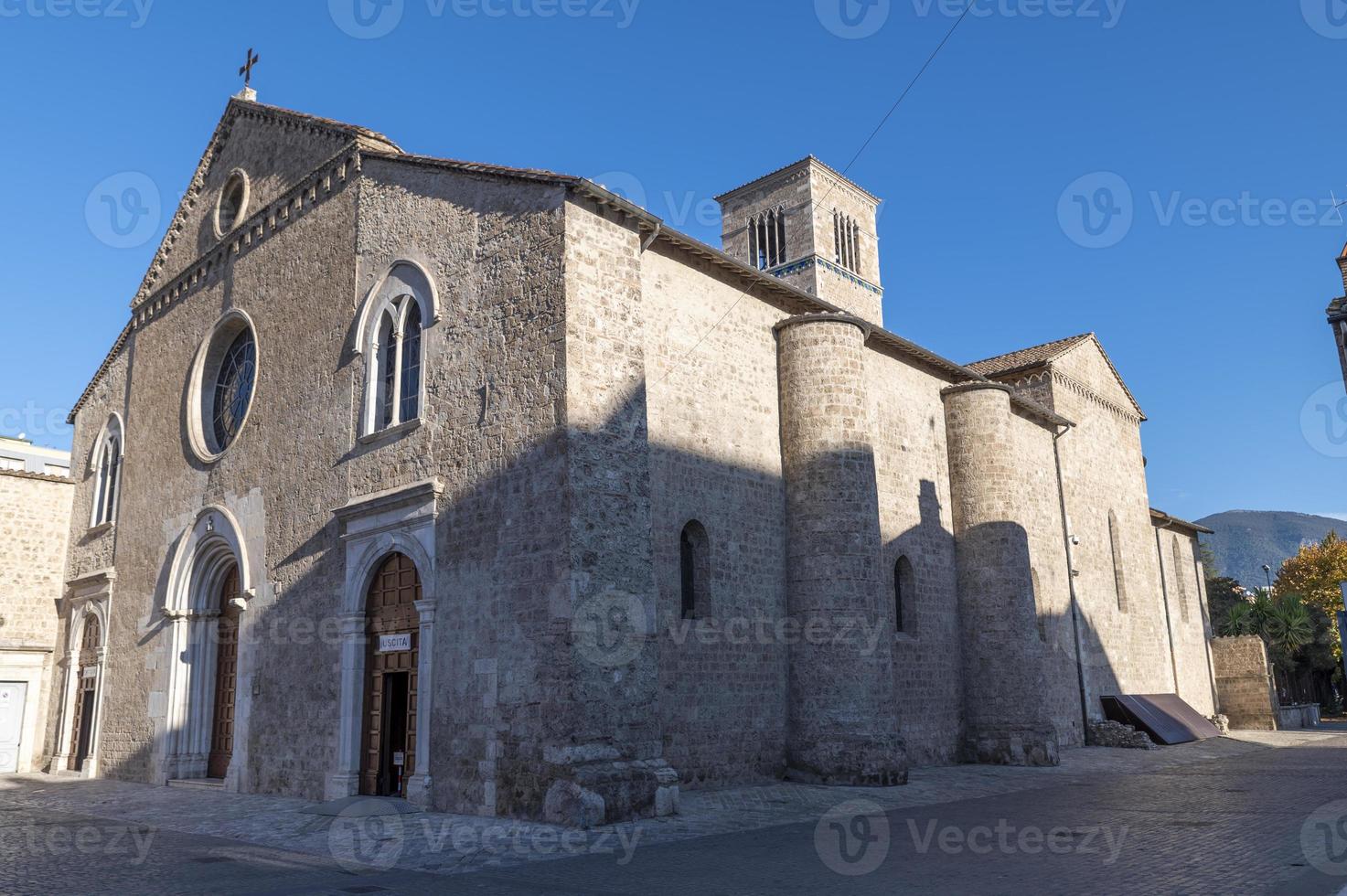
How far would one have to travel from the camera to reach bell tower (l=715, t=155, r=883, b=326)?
138 feet

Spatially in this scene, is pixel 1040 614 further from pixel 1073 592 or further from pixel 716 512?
pixel 716 512

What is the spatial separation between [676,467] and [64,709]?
57.3 feet

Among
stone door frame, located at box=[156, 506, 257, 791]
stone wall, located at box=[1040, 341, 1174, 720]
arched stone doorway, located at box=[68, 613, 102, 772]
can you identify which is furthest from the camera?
stone wall, located at box=[1040, 341, 1174, 720]

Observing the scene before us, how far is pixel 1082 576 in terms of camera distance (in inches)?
986

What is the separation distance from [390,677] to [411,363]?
4.82m

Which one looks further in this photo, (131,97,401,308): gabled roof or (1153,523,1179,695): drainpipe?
(1153,523,1179,695): drainpipe

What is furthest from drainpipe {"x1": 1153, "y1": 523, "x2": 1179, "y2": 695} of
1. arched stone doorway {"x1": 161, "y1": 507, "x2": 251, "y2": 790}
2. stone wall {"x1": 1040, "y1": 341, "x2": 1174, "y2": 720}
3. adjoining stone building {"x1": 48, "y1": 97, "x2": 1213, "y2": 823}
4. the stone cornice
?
arched stone doorway {"x1": 161, "y1": 507, "x2": 251, "y2": 790}

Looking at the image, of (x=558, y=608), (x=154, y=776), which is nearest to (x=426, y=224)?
(x=558, y=608)

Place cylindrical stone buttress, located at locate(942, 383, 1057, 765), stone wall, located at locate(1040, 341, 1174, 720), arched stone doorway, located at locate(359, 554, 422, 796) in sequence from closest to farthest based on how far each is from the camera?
arched stone doorway, located at locate(359, 554, 422, 796) → cylindrical stone buttress, located at locate(942, 383, 1057, 765) → stone wall, located at locate(1040, 341, 1174, 720)

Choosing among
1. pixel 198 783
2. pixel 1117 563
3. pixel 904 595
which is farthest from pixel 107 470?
pixel 1117 563

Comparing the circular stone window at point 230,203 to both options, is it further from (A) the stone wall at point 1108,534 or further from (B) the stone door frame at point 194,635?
(A) the stone wall at point 1108,534

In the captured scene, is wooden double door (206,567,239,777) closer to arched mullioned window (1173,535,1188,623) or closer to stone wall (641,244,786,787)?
stone wall (641,244,786,787)

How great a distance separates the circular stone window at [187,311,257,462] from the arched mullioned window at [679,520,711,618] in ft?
32.7

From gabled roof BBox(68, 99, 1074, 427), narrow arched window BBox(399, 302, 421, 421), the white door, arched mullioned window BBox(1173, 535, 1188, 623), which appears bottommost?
the white door
